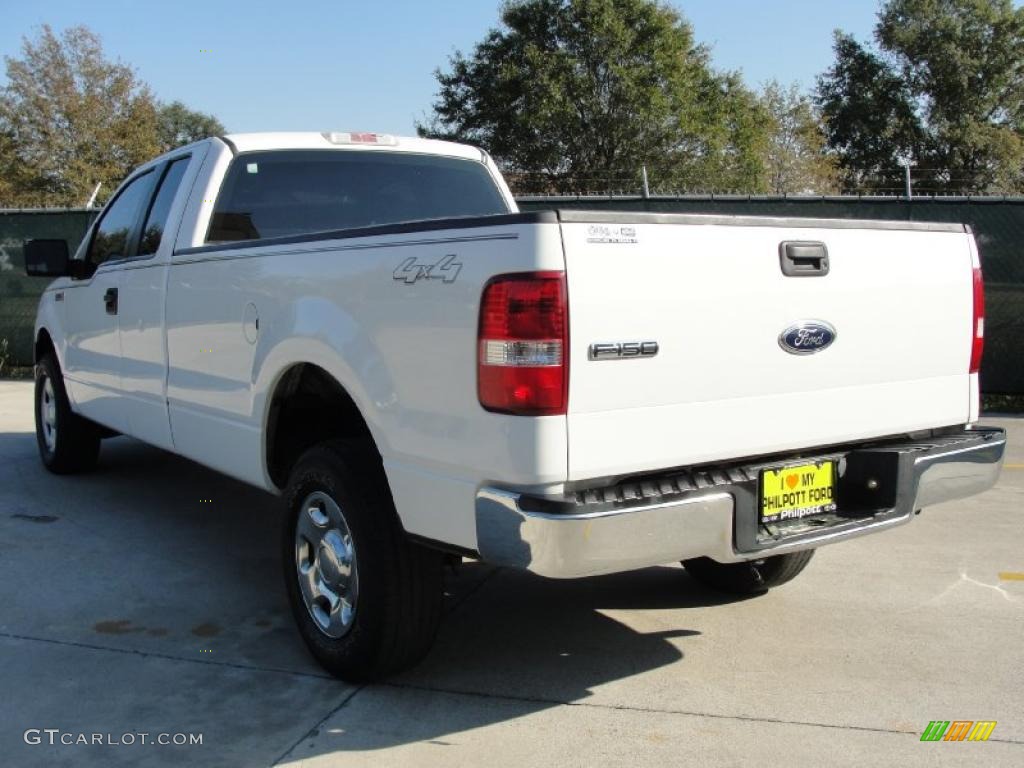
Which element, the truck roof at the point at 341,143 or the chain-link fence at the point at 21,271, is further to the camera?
the chain-link fence at the point at 21,271

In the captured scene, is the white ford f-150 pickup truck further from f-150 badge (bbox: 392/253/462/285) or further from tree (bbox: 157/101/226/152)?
tree (bbox: 157/101/226/152)

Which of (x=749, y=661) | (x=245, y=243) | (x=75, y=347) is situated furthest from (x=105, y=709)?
(x=75, y=347)

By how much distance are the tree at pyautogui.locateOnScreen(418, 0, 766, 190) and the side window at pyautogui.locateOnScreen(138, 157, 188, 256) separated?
35795 mm

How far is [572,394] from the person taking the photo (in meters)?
2.86

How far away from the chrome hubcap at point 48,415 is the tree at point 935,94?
142 feet

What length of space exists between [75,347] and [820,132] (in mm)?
46995

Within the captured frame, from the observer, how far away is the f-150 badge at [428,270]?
9.89 ft

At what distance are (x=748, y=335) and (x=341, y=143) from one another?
9.28ft

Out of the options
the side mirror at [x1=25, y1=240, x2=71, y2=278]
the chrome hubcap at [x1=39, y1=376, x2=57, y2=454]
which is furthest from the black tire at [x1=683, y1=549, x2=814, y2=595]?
the chrome hubcap at [x1=39, y1=376, x2=57, y2=454]

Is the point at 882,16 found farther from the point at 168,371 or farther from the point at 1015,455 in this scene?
the point at 168,371

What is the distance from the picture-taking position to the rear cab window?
493cm

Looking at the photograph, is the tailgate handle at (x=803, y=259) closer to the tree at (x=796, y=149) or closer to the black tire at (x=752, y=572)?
the black tire at (x=752, y=572)

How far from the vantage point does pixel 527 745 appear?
3.22 metres

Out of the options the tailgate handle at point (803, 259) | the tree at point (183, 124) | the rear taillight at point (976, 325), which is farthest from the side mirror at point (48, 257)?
the tree at point (183, 124)
